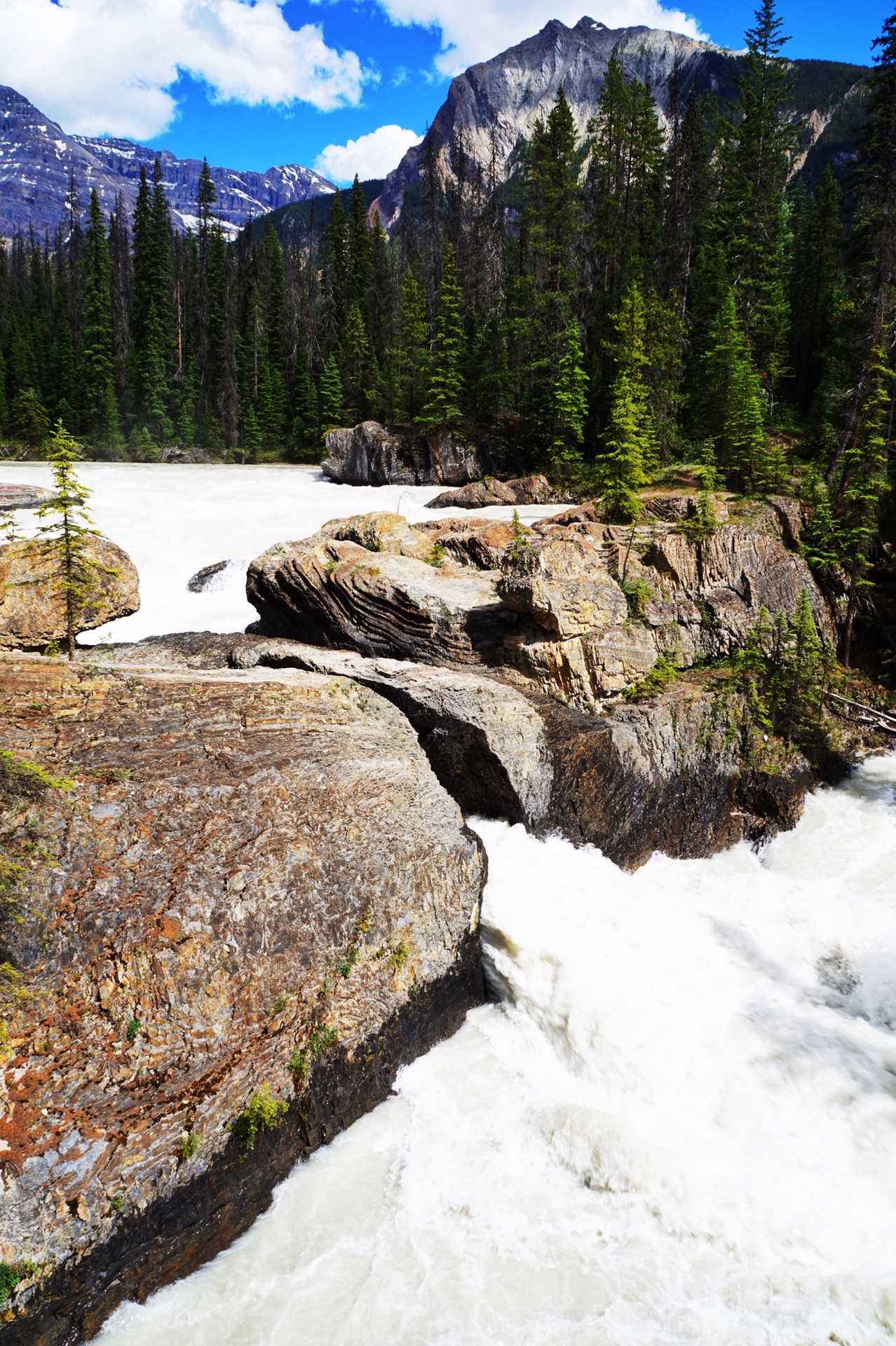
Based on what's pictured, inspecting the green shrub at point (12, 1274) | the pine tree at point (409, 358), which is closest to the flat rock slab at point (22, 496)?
the pine tree at point (409, 358)

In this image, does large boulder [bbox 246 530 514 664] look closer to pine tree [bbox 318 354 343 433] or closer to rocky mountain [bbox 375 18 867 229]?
pine tree [bbox 318 354 343 433]

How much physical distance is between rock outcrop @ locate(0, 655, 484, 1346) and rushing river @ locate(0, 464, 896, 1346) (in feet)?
1.67

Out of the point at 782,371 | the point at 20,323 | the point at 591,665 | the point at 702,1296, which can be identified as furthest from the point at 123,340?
the point at 702,1296

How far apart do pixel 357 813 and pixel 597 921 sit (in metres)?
3.64

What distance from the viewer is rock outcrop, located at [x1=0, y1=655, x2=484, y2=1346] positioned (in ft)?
16.4

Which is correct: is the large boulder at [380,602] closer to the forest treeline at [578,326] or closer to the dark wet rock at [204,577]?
the dark wet rock at [204,577]

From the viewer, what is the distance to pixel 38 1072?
203 inches

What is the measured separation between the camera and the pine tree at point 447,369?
35.4 metres

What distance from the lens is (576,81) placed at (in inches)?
4811

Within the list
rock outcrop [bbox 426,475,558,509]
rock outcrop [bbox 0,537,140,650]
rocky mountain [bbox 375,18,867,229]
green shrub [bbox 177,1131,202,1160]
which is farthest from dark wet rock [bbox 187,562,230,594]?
rocky mountain [bbox 375,18,867,229]

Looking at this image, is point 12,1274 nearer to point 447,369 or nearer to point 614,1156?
point 614,1156

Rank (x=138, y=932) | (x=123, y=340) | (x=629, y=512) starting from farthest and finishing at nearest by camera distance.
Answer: (x=123, y=340) < (x=629, y=512) < (x=138, y=932)

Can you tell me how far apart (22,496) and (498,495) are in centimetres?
1742

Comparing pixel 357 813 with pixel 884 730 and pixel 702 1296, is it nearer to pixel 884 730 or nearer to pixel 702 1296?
pixel 702 1296
